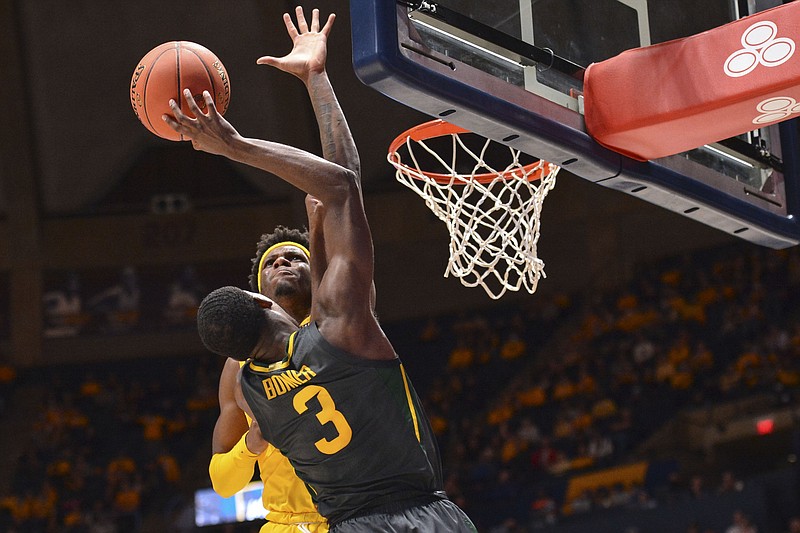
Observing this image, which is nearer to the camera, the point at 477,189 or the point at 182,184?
the point at 477,189

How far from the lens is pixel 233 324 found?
274cm

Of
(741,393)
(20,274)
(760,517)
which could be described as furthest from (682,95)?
(20,274)

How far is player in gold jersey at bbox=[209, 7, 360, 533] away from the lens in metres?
3.03

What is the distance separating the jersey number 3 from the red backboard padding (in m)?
1.31

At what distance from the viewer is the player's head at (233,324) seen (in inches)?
108

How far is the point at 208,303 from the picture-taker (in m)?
2.78

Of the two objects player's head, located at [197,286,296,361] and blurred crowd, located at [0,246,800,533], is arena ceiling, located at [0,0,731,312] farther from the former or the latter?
player's head, located at [197,286,296,361]

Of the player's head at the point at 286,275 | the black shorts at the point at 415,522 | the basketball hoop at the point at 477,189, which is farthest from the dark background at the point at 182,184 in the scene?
the black shorts at the point at 415,522

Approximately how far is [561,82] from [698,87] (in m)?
0.43

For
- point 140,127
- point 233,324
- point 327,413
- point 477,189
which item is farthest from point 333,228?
point 140,127

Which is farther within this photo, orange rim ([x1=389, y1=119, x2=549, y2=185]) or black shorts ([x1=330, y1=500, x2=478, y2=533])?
orange rim ([x1=389, y1=119, x2=549, y2=185])

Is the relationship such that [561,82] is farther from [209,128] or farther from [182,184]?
[182,184]

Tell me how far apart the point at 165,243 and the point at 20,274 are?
2.24 meters

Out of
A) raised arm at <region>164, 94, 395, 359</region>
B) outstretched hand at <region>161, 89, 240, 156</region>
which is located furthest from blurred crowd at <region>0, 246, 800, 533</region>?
outstretched hand at <region>161, 89, 240, 156</region>
